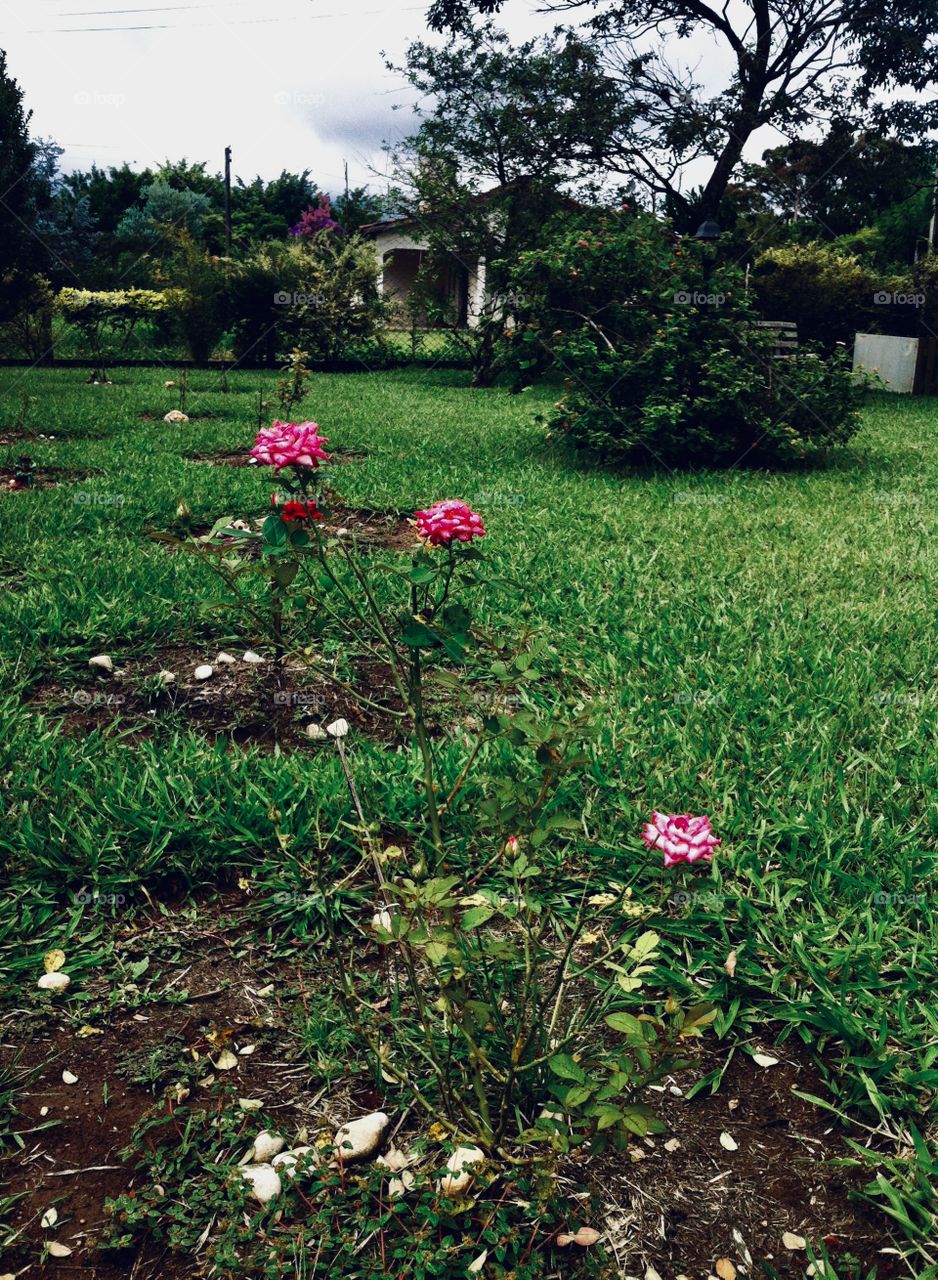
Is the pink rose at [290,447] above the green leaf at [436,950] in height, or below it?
above

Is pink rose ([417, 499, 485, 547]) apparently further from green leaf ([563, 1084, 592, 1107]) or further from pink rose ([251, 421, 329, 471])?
green leaf ([563, 1084, 592, 1107])

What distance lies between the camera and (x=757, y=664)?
3227 mm

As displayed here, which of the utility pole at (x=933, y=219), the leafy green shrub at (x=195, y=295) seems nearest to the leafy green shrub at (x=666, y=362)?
the leafy green shrub at (x=195, y=295)

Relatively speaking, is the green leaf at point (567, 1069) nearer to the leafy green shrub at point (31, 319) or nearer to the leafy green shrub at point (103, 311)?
the leafy green shrub at point (31, 319)

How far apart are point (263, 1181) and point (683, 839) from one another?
850 mm

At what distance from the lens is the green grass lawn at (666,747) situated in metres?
1.90

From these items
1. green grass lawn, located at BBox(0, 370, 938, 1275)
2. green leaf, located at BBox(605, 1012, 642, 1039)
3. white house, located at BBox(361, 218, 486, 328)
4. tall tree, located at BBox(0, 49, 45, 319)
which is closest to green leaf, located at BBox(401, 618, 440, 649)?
green grass lawn, located at BBox(0, 370, 938, 1275)

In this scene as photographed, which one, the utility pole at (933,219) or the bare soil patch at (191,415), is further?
the utility pole at (933,219)

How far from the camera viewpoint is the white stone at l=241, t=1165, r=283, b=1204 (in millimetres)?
1439

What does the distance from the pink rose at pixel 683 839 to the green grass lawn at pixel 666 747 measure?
0.08 m

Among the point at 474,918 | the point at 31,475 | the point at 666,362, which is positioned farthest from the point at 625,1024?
the point at 666,362

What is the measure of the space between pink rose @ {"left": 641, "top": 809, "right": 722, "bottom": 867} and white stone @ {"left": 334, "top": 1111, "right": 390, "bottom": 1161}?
27.2 inches

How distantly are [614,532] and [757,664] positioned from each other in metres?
1.91

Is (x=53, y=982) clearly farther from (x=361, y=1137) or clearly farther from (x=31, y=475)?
(x=31, y=475)
